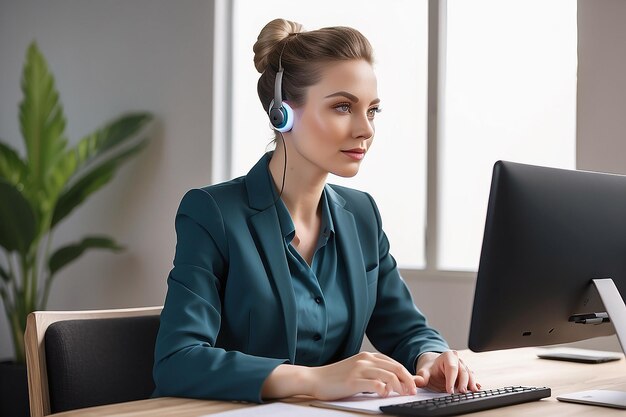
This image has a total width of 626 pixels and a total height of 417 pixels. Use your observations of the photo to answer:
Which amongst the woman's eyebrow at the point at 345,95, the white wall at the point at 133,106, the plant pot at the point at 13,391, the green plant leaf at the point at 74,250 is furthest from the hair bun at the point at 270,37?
the plant pot at the point at 13,391

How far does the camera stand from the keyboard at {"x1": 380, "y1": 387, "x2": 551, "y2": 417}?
1.26m

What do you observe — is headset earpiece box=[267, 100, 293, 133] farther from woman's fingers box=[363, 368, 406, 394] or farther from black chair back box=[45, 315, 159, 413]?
woman's fingers box=[363, 368, 406, 394]

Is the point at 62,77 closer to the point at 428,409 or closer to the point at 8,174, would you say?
the point at 8,174

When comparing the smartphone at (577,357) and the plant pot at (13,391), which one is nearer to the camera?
the smartphone at (577,357)

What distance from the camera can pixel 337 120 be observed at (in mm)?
1778

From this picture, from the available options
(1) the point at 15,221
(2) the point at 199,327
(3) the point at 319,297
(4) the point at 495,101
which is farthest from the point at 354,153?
(1) the point at 15,221

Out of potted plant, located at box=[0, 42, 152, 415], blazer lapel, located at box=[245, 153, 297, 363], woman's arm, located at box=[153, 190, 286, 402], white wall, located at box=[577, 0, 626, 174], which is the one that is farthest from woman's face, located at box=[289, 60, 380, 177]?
potted plant, located at box=[0, 42, 152, 415]

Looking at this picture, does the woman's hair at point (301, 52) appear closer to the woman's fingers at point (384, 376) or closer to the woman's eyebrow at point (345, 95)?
the woman's eyebrow at point (345, 95)

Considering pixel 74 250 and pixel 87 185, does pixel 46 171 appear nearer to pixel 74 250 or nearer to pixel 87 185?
pixel 87 185

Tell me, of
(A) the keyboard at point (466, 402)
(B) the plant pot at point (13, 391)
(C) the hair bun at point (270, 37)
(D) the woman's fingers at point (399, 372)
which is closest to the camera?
(A) the keyboard at point (466, 402)

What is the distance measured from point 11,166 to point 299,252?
3146 millimetres

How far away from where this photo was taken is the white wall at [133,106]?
14.5 feet

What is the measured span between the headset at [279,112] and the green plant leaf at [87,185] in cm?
278

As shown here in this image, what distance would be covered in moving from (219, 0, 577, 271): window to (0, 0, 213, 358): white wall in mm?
833
